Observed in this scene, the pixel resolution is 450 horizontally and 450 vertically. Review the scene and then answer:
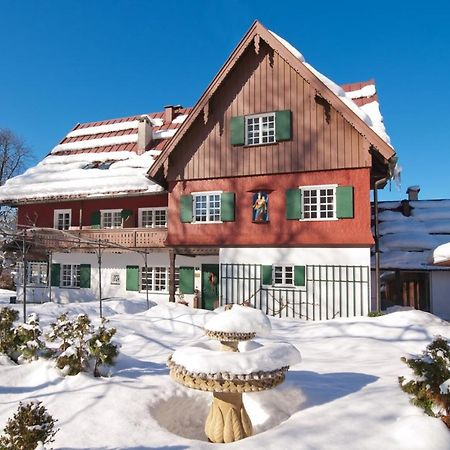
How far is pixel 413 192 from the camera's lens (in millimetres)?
21750

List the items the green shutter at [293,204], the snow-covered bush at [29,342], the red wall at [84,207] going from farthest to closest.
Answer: the red wall at [84,207], the green shutter at [293,204], the snow-covered bush at [29,342]

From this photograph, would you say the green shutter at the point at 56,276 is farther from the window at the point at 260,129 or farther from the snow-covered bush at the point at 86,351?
the snow-covered bush at the point at 86,351

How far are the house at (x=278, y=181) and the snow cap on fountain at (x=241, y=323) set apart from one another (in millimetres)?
9681

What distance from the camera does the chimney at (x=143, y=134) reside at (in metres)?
22.1

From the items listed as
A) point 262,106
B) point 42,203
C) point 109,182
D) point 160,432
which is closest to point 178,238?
point 109,182

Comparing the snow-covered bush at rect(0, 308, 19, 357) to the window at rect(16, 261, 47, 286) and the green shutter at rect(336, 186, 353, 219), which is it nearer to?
the green shutter at rect(336, 186, 353, 219)

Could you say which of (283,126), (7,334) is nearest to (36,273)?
(283,126)

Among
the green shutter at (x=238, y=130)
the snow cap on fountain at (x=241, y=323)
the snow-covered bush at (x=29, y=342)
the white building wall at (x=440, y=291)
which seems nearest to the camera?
the snow cap on fountain at (x=241, y=323)

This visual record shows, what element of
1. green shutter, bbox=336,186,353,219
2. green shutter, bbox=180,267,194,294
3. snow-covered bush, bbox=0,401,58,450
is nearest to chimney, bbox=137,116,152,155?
green shutter, bbox=180,267,194,294

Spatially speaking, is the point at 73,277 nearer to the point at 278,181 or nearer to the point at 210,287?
the point at 210,287

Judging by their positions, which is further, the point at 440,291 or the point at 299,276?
the point at 440,291

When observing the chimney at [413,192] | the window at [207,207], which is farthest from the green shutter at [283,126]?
the chimney at [413,192]

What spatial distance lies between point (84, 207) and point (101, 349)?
54.1 ft

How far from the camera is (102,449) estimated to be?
14.6 feet
